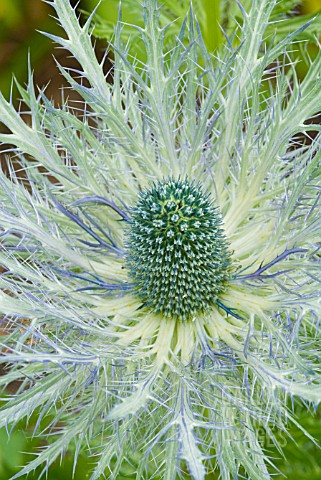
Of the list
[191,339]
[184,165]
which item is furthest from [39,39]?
[191,339]

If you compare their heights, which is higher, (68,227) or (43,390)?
(68,227)

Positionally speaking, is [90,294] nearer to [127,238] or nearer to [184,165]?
[127,238]

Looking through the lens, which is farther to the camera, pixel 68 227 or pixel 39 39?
pixel 39 39

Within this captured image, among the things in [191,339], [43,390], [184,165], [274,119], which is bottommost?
[43,390]

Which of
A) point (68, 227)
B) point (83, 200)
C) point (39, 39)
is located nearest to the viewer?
point (83, 200)
